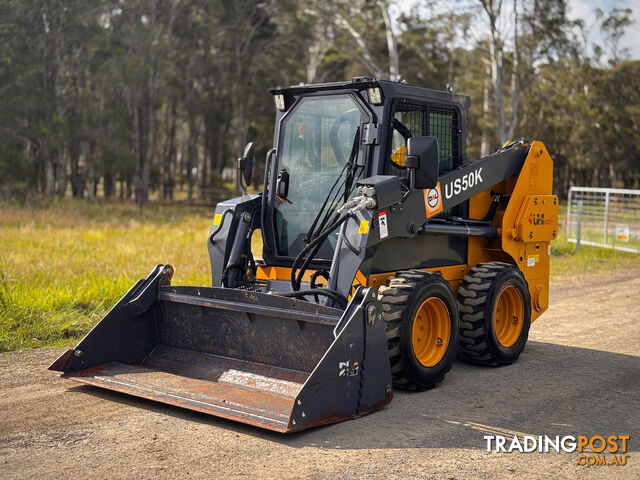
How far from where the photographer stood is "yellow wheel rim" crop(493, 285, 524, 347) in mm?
8242

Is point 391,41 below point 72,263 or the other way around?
the other way around

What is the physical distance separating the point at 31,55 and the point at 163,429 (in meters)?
31.5

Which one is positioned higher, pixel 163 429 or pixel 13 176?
pixel 13 176

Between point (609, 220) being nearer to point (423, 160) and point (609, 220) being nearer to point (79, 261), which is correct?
point (79, 261)

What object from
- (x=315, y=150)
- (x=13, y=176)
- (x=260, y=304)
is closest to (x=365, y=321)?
(x=260, y=304)

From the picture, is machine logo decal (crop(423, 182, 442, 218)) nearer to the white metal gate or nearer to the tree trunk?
the white metal gate

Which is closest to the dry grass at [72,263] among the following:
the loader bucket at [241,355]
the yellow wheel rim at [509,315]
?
the loader bucket at [241,355]

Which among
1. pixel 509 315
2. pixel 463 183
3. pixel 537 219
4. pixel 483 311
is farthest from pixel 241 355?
pixel 537 219

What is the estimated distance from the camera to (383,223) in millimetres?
6770

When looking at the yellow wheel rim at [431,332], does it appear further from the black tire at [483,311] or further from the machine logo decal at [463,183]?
the machine logo decal at [463,183]

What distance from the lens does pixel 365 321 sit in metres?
5.99

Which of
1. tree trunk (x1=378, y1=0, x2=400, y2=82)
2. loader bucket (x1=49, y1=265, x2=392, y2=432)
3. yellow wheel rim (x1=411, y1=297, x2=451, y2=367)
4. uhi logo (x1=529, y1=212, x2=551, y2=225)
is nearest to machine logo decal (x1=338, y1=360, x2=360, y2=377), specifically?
loader bucket (x1=49, y1=265, x2=392, y2=432)

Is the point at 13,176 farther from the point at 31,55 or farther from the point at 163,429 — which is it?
the point at 163,429

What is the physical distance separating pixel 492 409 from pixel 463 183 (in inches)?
93.7
